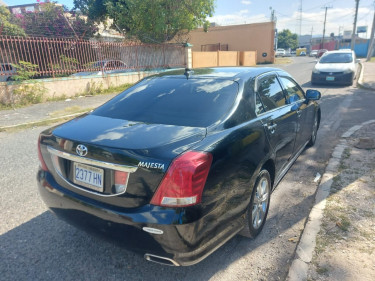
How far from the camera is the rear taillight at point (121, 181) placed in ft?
6.19

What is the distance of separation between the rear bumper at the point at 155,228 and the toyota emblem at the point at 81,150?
0.35 metres

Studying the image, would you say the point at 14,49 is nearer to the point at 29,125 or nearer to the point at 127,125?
the point at 29,125

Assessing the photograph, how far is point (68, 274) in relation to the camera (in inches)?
88.3

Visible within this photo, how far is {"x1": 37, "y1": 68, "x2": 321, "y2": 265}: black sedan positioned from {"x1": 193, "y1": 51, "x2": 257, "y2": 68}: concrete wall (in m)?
19.1

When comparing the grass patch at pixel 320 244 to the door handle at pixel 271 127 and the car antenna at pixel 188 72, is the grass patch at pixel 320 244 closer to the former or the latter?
the door handle at pixel 271 127

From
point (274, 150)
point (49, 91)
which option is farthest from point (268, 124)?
point (49, 91)

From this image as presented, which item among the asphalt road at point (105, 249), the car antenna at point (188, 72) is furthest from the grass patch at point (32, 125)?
the car antenna at point (188, 72)

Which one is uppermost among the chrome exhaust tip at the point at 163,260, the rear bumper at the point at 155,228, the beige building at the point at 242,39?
the beige building at the point at 242,39

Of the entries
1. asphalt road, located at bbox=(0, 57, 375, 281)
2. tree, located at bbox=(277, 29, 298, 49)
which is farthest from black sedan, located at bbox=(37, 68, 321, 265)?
tree, located at bbox=(277, 29, 298, 49)

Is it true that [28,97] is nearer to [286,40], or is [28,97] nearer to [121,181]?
[121,181]

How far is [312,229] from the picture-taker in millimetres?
2695

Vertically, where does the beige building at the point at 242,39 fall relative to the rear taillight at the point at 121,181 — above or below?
above

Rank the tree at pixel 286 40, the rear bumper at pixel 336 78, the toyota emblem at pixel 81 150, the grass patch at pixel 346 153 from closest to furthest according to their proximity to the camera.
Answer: the toyota emblem at pixel 81 150 → the grass patch at pixel 346 153 → the rear bumper at pixel 336 78 → the tree at pixel 286 40

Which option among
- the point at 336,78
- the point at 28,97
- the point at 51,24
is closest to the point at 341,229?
the point at 28,97
